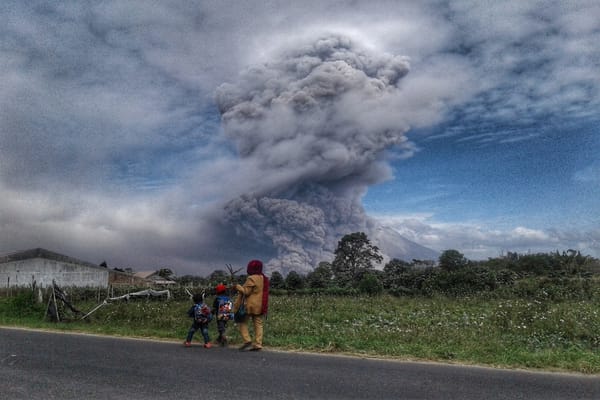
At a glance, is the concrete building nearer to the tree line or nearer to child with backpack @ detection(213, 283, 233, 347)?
the tree line

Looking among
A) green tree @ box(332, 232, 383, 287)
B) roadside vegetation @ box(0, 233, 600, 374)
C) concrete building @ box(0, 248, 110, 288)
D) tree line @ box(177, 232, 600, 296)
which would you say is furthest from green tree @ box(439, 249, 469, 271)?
concrete building @ box(0, 248, 110, 288)

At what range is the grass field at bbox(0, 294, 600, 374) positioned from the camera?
9.42m

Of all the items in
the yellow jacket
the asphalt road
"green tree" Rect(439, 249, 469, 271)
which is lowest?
the asphalt road

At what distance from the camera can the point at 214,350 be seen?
1009 cm

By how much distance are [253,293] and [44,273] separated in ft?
135

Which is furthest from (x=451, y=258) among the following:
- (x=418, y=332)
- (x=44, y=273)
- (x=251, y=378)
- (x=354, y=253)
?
(x=251, y=378)

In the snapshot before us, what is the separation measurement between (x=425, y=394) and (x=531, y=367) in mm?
3314

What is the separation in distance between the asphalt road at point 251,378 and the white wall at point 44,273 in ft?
126

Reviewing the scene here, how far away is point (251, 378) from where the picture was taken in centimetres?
723

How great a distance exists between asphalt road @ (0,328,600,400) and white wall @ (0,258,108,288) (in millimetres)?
38277

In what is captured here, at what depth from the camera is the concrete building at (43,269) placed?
43812mm

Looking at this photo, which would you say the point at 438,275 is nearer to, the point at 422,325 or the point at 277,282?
the point at 277,282

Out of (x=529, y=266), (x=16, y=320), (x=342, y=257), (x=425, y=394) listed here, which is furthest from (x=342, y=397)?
(x=342, y=257)

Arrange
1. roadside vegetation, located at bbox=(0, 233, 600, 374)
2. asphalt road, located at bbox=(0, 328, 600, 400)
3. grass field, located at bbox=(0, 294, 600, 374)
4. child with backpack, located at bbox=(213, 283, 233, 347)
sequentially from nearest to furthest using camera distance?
asphalt road, located at bbox=(0, 328, 600, 400) → grass field, located at bbox=(0, 294, 600, 374) → roadside vegetation, located at bbox=(0, 233, 600, 374) → child with backpack, located at bbox=(213, 283, 233, 347)
